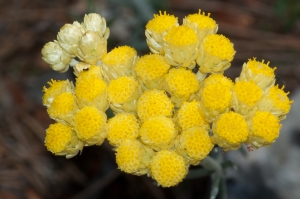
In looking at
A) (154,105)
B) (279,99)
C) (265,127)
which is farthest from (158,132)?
(279,99)

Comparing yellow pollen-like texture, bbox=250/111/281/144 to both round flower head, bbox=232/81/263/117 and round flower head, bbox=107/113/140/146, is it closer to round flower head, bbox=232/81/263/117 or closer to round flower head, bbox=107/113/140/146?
round flower head, bbox=232/81/263/117

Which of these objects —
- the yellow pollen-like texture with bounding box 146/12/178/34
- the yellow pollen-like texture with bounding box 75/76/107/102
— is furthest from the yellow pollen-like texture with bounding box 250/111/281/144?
the yellow pollen-like texture with bounding box 75/76/107/102

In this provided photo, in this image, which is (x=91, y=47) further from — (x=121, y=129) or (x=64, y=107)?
(x=121, y=129)

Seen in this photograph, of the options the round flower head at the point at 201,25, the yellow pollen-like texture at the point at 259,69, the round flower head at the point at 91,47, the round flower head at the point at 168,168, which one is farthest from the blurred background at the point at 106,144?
the round flower head at the point at 168,168

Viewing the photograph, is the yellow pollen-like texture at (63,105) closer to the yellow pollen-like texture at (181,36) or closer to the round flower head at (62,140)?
the round flower head at (62,140)

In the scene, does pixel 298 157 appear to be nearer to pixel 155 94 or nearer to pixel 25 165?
pixel 155 94

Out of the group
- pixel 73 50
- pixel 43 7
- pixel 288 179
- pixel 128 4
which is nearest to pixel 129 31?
pixel 128 4
